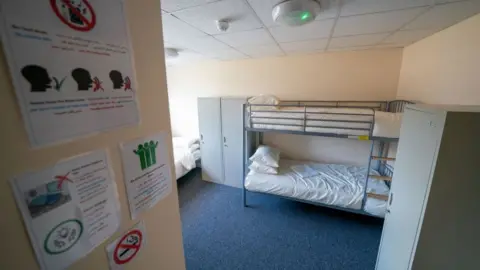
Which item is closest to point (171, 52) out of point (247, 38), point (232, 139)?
point (247, 38)

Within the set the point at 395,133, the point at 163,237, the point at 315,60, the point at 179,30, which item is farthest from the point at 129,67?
the point at 315,60

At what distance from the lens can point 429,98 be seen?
6.71 ft

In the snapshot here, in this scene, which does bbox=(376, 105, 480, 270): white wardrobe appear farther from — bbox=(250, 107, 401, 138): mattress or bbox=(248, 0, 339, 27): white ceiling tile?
bbox=(250, 107, 401, 138): mattress

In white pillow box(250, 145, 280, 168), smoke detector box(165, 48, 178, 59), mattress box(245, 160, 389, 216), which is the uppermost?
smoke detector box(165, 48, 178, 59)

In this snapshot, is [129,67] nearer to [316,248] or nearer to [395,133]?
[316,248]

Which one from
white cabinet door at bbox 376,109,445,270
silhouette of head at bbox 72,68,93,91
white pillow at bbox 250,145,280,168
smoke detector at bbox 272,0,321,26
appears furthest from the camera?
white pillow at bbox 250,145,280,168

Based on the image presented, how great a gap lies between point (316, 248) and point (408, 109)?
172cm

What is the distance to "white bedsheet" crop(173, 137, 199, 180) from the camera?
3338mm

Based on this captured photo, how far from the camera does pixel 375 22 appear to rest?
173cm

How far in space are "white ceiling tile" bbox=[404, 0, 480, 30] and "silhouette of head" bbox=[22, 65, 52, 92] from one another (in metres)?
2.36

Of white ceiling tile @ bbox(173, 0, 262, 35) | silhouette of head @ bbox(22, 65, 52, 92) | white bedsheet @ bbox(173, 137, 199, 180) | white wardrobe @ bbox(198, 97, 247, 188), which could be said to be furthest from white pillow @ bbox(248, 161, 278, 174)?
silhouette of head @ bbox(22, 65, 52, 92)

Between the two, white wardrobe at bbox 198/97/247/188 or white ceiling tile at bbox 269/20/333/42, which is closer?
white ceiling tile at bbox 269/20/333/42

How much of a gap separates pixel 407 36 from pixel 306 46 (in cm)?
112

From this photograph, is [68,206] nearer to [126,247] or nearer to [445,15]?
[126,247]
